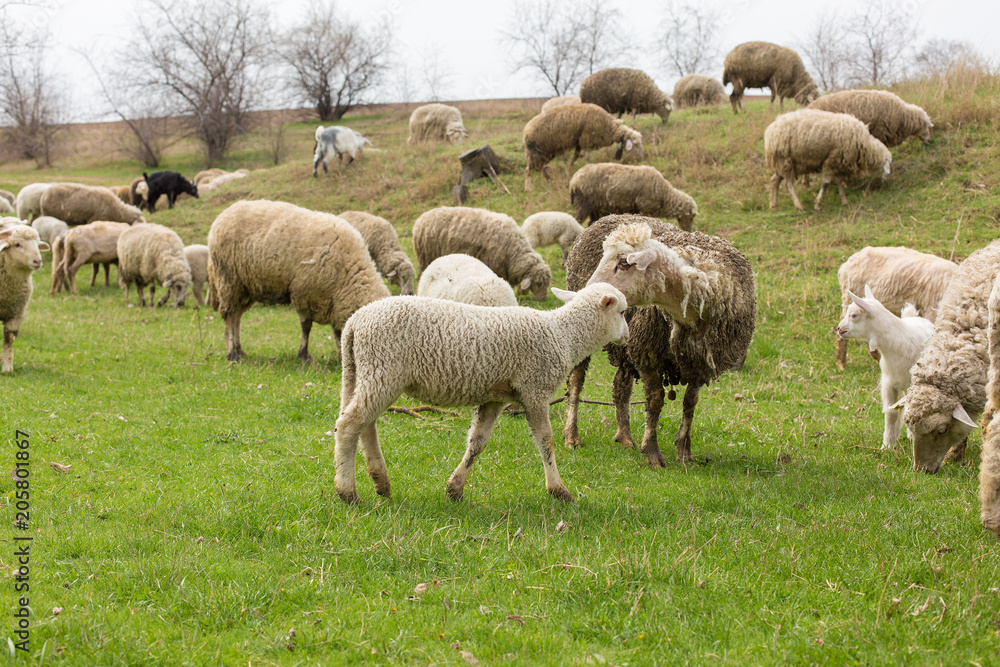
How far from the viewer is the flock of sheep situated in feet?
15.0

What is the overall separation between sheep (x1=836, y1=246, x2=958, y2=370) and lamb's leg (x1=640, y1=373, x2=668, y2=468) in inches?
149

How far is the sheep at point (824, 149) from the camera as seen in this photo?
14.3m

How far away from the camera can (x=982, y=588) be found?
361cm

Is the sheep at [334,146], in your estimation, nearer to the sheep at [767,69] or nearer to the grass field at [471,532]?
the sheep at [767,69]

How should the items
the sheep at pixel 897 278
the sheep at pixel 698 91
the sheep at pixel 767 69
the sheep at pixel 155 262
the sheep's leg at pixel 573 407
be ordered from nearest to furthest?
the sheep's leg at pixel 573 407, the sheep at pixel 897 278, the sheep at pixel 155 262, the sheep at pixel 767 69, the sheep at pixel 698 91

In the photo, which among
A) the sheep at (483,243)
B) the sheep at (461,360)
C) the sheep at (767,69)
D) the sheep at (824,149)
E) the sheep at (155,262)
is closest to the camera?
the sheep at (461,360)

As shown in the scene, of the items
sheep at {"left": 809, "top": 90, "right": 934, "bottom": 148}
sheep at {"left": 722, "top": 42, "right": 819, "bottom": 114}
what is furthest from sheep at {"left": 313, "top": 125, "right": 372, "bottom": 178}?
sheep at {"left": 809, "top": 90, "right": 934, "bottom": 148}

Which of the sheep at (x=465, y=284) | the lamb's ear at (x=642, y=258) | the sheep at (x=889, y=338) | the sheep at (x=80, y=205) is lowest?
the sheep at (x=889, y=338)

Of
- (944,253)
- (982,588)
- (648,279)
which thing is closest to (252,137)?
(944,253)

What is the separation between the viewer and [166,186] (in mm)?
25547

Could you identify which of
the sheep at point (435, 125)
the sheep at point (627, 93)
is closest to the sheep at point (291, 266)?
the sheep at point (627, 93)

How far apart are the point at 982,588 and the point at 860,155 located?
12.7 metres

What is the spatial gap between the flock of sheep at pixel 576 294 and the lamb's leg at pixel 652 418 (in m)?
0.01

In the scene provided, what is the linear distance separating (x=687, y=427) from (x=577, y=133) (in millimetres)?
13520
